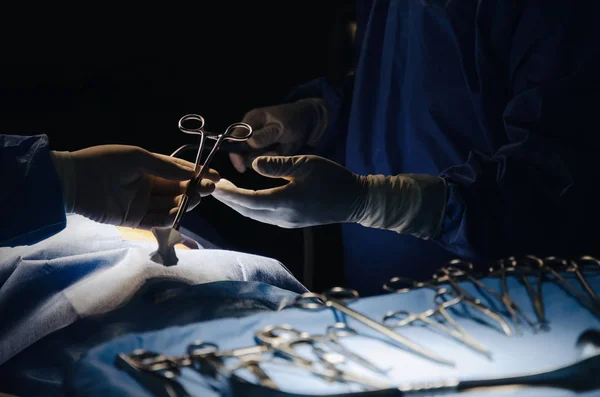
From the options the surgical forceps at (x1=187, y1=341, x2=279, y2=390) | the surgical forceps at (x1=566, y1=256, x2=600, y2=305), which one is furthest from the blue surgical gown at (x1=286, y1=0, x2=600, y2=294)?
the surgical forceps at (x1=187, y1=341, x2=279, y2=390)

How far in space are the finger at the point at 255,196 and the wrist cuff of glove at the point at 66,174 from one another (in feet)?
1.14

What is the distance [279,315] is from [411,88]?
1.08m

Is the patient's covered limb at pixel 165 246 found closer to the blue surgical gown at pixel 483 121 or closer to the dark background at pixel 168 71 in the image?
the blue surgical gown at pixel 483 121

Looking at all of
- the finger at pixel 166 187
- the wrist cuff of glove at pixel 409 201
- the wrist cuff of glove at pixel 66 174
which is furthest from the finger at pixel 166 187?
the wrist cuff of glove at pixel 409 201

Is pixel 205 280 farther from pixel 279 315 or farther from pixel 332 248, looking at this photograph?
pixel 332 248

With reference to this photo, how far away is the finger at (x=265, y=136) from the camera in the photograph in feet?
6.51

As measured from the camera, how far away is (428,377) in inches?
29.3

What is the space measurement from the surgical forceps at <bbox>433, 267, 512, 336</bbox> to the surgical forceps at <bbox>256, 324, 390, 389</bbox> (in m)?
0.26

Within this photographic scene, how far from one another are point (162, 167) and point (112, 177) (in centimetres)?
12

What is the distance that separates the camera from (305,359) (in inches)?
31.0

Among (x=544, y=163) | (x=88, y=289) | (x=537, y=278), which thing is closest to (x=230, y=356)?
(x=88, y=289)

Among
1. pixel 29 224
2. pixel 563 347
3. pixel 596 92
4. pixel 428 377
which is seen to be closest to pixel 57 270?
pixel 29 224

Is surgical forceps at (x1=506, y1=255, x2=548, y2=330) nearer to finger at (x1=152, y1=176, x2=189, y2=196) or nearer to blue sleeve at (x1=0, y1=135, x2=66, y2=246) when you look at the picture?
finger at (x1=152, y1=176, x2=189, y2=196)

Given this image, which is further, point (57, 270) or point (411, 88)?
point (411, 88)
